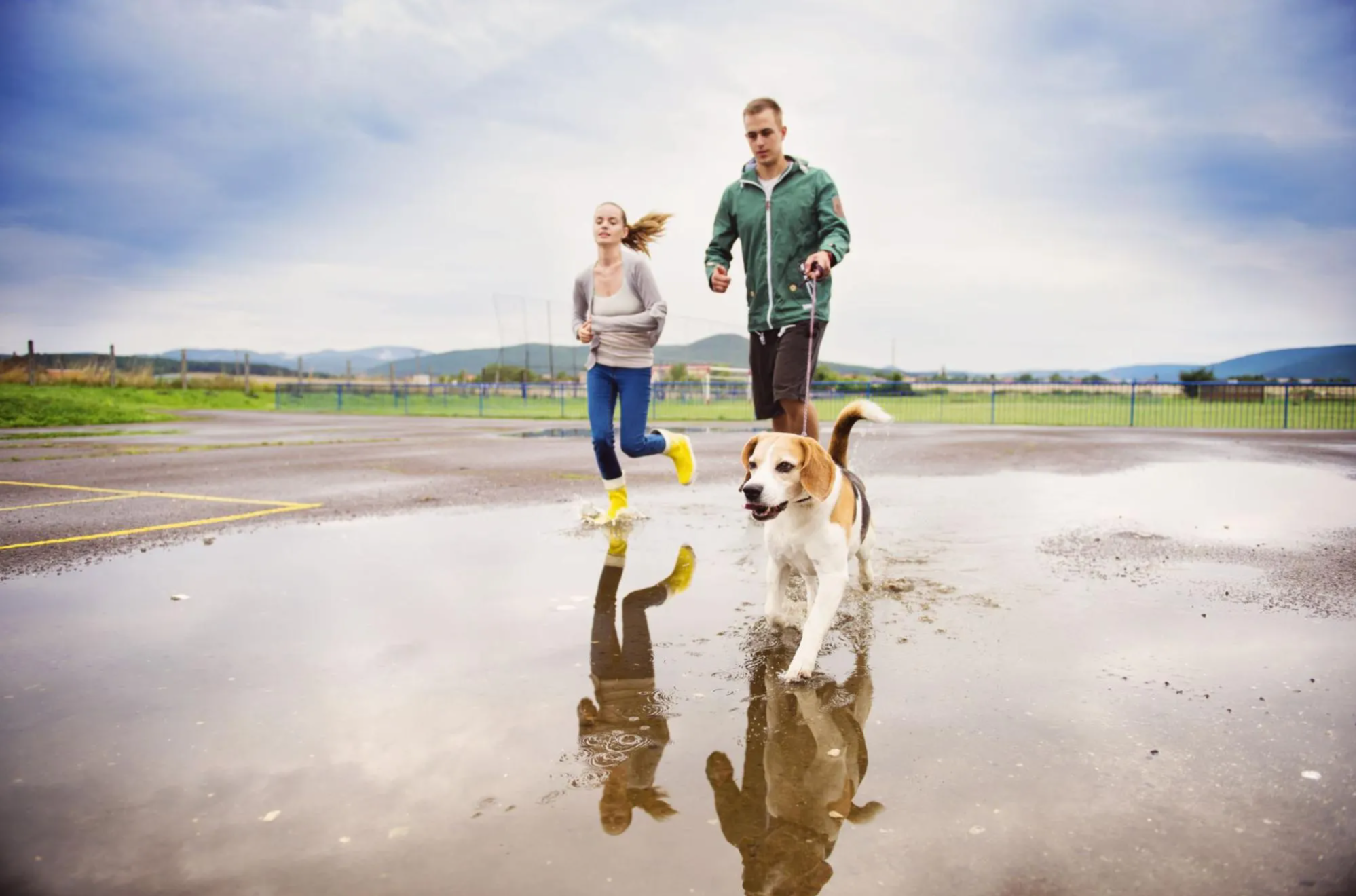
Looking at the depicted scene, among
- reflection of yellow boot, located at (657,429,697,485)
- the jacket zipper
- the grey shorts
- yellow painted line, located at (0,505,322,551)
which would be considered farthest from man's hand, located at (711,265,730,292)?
yellow painted line, located at (0,505,322,551)

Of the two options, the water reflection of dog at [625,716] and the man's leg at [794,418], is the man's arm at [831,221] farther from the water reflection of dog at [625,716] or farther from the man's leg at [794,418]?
the water reflection of dog at [625,716]

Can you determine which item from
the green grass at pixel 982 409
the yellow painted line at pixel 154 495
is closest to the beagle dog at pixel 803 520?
Result: the yellow painted line at pixel 154 495

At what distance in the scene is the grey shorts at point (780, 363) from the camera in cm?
487

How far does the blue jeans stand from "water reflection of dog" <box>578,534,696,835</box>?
2038 millimetres

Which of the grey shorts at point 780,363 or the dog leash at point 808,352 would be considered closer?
the dog leash at point 808,352

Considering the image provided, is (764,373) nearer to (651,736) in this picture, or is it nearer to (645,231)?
(645,231)

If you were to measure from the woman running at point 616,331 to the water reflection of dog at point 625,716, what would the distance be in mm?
2141

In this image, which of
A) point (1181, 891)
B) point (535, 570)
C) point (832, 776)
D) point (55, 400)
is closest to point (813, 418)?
point (535, 570)

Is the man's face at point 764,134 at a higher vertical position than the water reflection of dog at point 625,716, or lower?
higher

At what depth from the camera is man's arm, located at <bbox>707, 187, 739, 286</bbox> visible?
530cm

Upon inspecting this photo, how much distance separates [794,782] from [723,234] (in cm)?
400

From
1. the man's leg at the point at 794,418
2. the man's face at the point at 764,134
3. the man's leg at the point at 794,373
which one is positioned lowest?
the man's leg at the point at 794,418

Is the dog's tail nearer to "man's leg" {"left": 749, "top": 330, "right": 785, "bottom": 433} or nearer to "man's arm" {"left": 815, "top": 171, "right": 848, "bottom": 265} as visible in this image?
"man's leg" {"left": 749, "top": 330, "right": 785, "bottom": 433}

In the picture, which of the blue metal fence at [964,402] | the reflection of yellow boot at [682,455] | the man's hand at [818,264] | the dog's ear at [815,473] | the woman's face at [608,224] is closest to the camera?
the dog's ear at [815,473]
